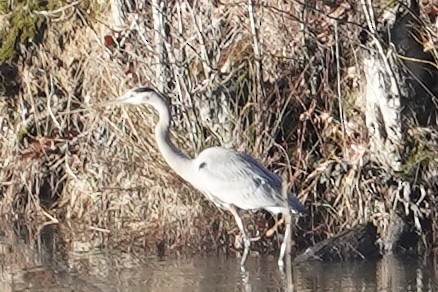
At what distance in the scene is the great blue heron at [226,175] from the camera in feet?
30.8

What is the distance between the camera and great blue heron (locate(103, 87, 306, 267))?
30.8 ft

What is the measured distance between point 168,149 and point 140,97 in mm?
436

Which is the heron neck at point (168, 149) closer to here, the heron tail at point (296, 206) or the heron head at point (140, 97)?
the heron head at point (140, 97)

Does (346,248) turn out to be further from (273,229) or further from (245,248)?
(245,248)

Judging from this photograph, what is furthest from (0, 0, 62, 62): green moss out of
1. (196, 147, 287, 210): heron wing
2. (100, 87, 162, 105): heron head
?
(196, 147, 287, 210): heron wing

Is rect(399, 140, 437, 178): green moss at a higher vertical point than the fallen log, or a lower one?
higher

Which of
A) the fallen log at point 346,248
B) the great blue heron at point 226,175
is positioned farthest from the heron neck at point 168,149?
the fallen log at point 346,248

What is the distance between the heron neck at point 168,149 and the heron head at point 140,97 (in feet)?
0.20

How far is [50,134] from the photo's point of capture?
11.6m

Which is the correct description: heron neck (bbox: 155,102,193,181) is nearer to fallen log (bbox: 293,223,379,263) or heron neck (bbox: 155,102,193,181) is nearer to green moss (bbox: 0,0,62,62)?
fallen log (bbox: 293,223,379,263)

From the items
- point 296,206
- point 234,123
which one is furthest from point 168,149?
point 296,206

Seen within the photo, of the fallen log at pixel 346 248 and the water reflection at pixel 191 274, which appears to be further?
the fallen log at pixel 346 248

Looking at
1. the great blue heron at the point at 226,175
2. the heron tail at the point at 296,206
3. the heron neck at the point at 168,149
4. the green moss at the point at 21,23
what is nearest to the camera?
the heron tail at the point at 296,206

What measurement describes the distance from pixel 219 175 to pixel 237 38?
55.7 inches
